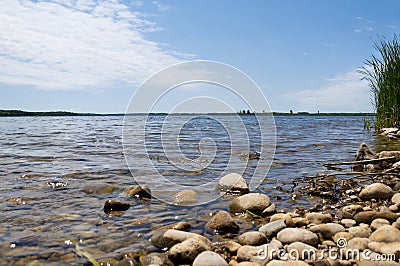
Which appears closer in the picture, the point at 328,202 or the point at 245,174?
the point at 328,202

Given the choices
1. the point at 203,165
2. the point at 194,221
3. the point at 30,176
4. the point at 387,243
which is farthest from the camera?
the point at 203,165

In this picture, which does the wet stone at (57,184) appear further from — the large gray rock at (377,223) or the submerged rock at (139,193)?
the large gray rock at (377,223)

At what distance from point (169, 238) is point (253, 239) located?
2.41ft

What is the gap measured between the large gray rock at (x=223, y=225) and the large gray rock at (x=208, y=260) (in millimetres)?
778

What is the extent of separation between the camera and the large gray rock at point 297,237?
277 centimetres

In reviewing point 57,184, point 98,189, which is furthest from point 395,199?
point 57,184

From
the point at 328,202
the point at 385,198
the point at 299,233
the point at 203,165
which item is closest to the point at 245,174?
the point at 203,165

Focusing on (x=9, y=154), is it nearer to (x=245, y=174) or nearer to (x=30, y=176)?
(x=30, y=176)

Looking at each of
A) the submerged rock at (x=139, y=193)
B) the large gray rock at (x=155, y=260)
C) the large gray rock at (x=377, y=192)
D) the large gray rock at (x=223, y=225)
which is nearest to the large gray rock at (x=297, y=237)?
the large gray rock at (x=223, y=225)

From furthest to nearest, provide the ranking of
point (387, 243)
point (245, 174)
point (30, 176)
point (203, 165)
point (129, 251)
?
point (203, 165)
point (245, 174)
point (30, 176)
point (129, 251)
point (387, 243)

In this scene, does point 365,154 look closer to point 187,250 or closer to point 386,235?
point 386,235

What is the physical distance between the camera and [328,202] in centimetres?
413

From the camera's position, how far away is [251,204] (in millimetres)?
3795

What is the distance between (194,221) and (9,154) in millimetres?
7071
